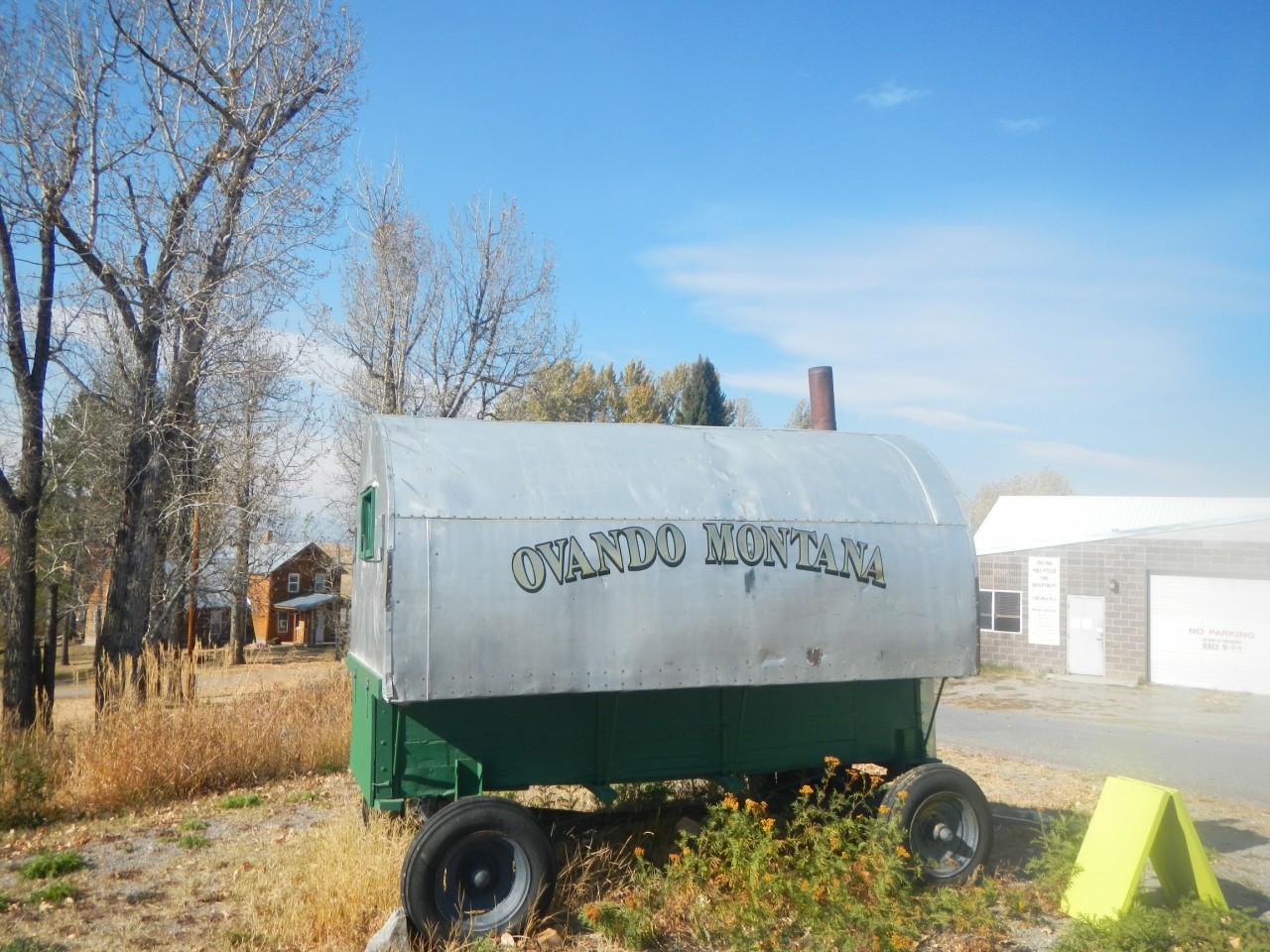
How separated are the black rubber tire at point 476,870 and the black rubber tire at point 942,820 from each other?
252 cm

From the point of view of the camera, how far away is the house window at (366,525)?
6988mm

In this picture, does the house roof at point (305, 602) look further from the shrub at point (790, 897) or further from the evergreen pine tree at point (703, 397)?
the shrub at point (790, 897)

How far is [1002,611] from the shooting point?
25.2m

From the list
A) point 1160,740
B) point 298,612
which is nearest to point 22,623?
point 1160,740

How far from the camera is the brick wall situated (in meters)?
21.6

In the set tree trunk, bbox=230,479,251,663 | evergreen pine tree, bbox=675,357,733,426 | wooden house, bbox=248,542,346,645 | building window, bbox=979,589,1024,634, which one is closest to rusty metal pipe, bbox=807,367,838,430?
tree trunk, bbox=230,479,251,663

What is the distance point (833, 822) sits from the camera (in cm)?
644

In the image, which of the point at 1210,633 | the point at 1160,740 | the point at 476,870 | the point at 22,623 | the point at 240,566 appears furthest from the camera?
the point at 240,566

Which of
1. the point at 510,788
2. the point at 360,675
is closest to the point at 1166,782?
the point at 510,788

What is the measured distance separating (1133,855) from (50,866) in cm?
745

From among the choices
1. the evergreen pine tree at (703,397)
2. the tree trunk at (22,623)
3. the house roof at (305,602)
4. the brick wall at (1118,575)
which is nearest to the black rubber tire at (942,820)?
the tree trunk at (22,623)

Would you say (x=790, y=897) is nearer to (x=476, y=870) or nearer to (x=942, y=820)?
(x=942, y=820)

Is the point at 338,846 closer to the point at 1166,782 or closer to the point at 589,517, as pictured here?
the point at 589,517

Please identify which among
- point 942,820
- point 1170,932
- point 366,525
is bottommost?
point 1170,932
